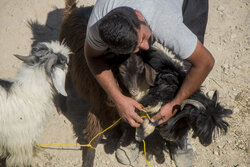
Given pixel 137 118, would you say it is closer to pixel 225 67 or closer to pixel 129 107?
pixel 129 107

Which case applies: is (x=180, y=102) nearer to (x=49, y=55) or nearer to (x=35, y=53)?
(x=49, y=55)

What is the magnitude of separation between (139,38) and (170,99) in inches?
28.3

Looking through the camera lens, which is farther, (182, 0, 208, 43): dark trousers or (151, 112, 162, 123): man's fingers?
(182, 0, 208, 43): dark trousers

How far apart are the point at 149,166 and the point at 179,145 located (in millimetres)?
457

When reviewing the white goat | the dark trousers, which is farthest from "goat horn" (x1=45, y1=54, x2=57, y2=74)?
the dark trousers

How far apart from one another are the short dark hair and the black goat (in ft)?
1.66

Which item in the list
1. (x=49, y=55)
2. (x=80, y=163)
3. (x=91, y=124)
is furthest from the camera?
(x=80, y=163)

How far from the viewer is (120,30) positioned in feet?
5.58

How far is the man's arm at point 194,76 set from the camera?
1989 mm

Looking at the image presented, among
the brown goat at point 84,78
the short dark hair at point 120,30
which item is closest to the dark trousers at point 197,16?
the brown goat at point 84,78

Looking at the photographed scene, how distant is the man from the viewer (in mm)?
1739

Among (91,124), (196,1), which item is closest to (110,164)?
(91,124)

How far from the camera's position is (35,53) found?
8.02 feet

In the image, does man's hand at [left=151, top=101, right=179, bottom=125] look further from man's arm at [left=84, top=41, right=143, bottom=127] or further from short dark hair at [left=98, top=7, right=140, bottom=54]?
short dark hair at [left=98, top=7, right=140, bottom=54]
